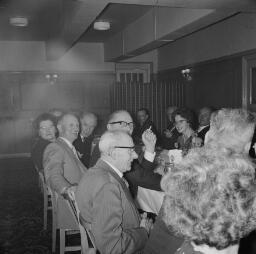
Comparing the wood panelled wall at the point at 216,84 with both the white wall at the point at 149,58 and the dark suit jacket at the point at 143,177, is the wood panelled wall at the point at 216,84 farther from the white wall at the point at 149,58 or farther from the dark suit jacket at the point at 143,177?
the dark suit jacket at the point at 143,177

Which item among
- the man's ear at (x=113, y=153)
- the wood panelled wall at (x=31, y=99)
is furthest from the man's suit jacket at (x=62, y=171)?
the wood panelled wall at (x=31, y=99)

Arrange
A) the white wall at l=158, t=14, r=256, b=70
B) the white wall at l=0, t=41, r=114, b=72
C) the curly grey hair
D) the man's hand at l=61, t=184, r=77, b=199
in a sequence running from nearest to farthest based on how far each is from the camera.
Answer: the curly grey hair
the man's hand at l=61, t=184, r=77, b=199
the white wall at l=158, t=14, r=256, b=70
the white wall at l=0, t=41, r=114, b=72

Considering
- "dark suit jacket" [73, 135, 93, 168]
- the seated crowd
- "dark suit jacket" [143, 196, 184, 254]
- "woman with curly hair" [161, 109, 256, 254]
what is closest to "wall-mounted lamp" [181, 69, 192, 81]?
"dark suit jacket" [73, 135, 93, 168]

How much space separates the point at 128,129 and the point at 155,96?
18.4 feet

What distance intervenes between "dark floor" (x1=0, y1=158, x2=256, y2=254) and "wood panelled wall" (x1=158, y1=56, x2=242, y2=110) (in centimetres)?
421

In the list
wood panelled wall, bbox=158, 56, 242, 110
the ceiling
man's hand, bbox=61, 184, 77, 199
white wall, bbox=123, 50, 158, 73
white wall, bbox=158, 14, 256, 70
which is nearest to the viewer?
man's hand, bbox=61, 184, 77, 199

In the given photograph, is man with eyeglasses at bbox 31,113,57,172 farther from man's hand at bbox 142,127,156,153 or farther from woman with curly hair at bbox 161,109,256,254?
woman with curly hair at bbox 161,109,256,254

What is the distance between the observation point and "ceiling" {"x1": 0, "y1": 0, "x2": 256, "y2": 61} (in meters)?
4.36

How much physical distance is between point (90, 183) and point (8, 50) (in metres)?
9.27

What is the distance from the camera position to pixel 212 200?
1054 millimetres

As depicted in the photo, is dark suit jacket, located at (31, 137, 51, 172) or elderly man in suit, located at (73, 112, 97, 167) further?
elderly man in suit, located at (73, 112, 97, 167)

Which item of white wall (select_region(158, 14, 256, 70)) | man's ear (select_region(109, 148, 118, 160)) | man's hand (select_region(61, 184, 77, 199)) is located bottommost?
man's hand (select_region(61, 184, 77, 199))

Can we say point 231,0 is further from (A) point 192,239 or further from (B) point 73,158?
(A) point 192,239

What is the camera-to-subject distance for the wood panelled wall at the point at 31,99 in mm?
10469
